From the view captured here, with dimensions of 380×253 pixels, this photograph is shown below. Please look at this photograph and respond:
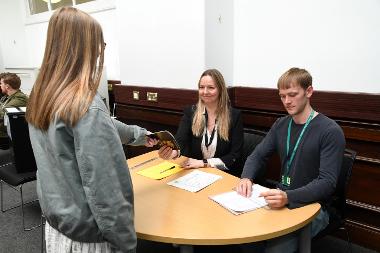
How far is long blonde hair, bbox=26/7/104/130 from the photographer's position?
3.35 feet

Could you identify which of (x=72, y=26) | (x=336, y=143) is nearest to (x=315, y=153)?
(x=336, y=143)

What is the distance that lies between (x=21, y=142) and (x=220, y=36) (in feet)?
6.31

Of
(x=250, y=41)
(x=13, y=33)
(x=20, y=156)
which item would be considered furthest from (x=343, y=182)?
(x=13, y=33)

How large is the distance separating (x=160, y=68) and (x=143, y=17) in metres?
0.53

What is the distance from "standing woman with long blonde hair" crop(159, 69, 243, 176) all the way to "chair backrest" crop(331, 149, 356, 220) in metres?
0.72

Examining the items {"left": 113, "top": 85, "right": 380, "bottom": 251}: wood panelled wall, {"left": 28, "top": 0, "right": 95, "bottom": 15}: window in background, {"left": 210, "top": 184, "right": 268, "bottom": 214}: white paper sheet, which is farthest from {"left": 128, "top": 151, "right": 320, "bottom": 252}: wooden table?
{"left": 28, "top": 0, "right": 95, "bottom": 15}: window in background

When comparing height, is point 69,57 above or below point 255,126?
above

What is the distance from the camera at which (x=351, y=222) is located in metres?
2.39

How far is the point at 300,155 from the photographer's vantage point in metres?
1.72

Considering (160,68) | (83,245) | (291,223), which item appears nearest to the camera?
(83,245)

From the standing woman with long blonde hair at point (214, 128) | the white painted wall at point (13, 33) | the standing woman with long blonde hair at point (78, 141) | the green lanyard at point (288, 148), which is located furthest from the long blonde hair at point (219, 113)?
the white painted wall at point (13, 33)

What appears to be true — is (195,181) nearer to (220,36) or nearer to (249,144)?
(249,144)

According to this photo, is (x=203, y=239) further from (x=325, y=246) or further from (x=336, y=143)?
(x=325, y=246)

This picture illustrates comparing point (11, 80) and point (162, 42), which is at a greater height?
point (162, 42)
